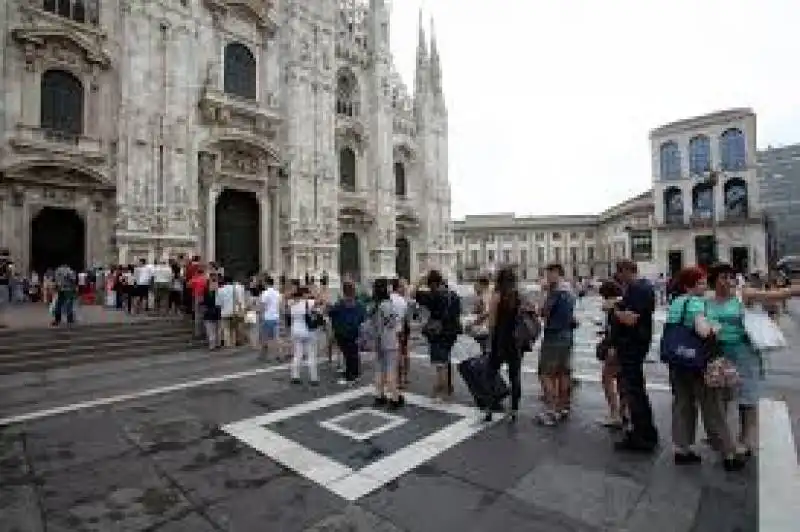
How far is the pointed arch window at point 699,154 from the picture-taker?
153 feet

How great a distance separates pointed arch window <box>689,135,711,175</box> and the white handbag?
162 feet

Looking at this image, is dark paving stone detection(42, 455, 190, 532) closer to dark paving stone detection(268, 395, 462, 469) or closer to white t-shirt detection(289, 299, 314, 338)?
dark paving stone detection(268, 395, 462, 469)

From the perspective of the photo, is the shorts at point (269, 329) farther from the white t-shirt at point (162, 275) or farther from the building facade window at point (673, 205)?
the building facade window at point (673, 205)

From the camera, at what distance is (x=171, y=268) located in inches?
595

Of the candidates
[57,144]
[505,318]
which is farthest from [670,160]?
[505,318]

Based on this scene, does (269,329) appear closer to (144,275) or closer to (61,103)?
(144,275)

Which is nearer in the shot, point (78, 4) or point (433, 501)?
point (433, 501)

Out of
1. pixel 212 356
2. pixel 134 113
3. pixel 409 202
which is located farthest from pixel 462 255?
pixel 212 356

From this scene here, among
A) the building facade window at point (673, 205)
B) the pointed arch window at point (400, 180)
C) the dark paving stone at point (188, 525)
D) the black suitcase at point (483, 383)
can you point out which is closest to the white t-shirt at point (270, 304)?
the black suitcase at point (483, 383)

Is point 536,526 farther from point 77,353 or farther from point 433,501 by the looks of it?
point 77,353

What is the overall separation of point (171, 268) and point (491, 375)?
1227 cm

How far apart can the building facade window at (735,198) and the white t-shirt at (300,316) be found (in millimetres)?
50015

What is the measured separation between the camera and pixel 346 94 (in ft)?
91.9

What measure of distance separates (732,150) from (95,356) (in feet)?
175
